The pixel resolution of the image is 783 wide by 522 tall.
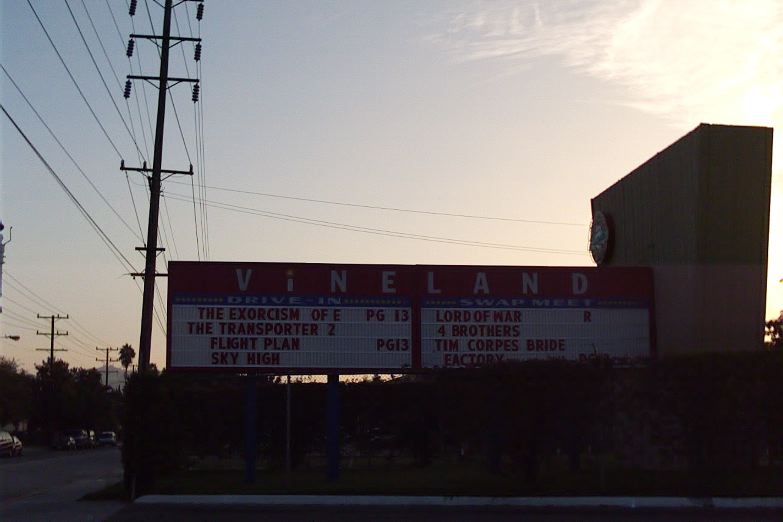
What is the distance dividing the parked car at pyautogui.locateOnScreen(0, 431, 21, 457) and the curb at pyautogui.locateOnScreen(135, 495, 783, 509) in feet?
123

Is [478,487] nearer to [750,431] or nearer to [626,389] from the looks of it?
[626,389]

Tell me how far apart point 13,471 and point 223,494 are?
17255mm

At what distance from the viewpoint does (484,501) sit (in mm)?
19156

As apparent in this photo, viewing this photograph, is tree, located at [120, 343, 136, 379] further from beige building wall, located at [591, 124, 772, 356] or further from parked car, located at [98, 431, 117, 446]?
beige building wall, located at [591, 124, 772, 356]

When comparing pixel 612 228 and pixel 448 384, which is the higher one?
pixel 612 228

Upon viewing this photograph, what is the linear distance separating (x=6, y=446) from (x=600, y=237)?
1490 inches

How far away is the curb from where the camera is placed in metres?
18.9

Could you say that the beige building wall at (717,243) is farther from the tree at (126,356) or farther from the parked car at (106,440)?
the tree at (126,356)

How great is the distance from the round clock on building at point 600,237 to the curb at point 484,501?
39.3 ft

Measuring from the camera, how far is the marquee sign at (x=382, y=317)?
24.2 metres

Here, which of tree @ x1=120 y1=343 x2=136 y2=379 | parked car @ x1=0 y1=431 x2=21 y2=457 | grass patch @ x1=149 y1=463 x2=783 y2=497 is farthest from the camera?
tree @ x1=120 y1=343 x2=136 y2=379

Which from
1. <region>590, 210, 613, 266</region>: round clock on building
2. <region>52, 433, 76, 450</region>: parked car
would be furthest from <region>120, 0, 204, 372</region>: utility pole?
<region>52, 433, 76, 450</region>: parked car

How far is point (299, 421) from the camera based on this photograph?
27.1 metres

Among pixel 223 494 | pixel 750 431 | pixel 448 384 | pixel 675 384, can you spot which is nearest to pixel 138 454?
pixel 223 494
